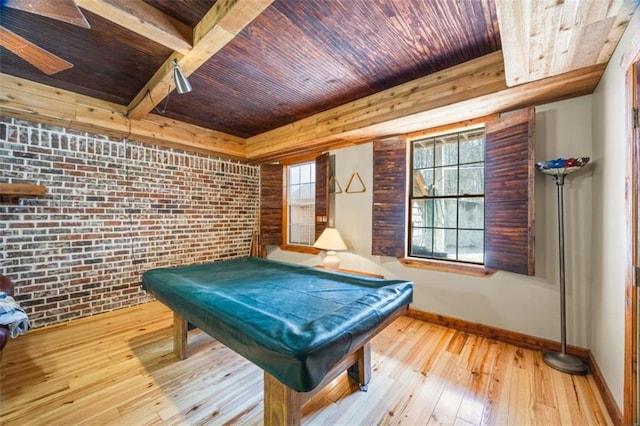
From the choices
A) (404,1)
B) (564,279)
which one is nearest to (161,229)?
(404,1)

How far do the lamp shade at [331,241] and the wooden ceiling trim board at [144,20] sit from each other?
257 cm

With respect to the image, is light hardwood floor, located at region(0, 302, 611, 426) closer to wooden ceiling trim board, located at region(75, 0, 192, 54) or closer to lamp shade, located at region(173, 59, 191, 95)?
lamp shade, located at region(173, 59, 191, 95)

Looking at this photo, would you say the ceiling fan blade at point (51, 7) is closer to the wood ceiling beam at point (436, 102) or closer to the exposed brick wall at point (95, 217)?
the exposed brick wall at point (95, 217)

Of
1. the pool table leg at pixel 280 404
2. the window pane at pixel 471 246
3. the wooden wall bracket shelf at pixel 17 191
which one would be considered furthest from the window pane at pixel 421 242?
the wooden wall bracket shelf at pixel 17 191

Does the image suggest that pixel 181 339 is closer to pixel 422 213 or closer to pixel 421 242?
pixel 421 242

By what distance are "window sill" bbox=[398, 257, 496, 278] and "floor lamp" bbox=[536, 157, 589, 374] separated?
0.57 meters

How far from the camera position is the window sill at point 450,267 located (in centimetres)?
268

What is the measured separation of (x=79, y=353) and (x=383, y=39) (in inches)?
147

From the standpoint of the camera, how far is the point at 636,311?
1368mm

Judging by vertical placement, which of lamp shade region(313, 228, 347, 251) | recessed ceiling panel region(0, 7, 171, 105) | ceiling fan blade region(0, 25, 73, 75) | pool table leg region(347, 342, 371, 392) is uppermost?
recessed ceiling panel region(0, 7, 171, 105)

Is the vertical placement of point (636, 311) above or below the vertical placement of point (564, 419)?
above

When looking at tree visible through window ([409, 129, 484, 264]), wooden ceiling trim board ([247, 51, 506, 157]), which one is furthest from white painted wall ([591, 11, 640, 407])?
tree visible through window ([409, 129, 484, 264])

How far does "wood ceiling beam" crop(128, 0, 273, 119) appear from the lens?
148 centimetres

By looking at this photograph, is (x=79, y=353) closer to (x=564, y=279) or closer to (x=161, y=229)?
(x=161, y=229)
